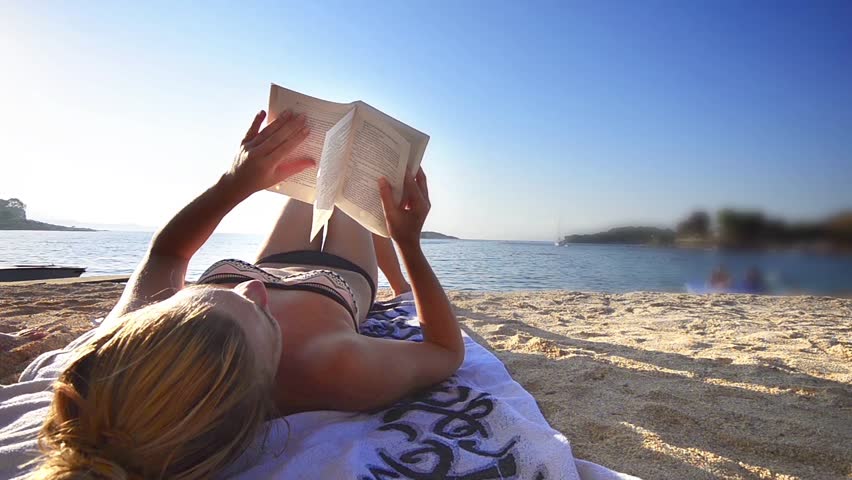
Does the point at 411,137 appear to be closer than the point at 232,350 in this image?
No

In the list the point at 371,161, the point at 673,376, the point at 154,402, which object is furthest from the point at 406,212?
the point at 673,376

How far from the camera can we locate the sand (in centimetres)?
162

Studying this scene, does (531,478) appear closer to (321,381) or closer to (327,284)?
(321,381)

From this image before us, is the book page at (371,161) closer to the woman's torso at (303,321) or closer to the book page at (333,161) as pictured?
the book page at (333,161)

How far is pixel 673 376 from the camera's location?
98.2 inches

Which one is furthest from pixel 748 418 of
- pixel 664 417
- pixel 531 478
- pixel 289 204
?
pixel 289 204

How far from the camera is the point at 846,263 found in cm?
729

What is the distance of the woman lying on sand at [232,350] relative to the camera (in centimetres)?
83

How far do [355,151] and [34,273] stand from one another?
28.6 feet

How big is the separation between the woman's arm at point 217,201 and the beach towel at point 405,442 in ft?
1.61

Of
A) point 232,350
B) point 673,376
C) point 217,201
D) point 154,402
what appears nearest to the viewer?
point 154,402

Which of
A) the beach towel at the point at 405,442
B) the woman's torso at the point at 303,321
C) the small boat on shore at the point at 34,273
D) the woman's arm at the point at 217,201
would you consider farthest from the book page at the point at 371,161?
the small boat on shore at the point at 34,273

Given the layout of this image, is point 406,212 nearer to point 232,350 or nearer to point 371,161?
point 371,161

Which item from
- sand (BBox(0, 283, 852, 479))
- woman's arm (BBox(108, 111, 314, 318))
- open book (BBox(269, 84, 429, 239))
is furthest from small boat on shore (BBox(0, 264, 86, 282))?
open book (BBox(269, 84, 429, 239))
